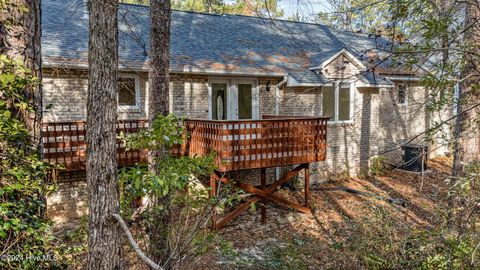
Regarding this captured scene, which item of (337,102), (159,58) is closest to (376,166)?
(337,102)

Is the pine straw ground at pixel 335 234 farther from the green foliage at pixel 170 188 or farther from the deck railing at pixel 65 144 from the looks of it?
the deck railing at pixel 65 144

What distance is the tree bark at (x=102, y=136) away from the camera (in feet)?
10.4

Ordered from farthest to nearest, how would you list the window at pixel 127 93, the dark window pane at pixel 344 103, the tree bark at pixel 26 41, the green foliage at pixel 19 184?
the dark window pane at pixel 344 103 → the window at pixel 127 93 → the tree bark at pixel 26 41 → the green foliage at pixel 19 184

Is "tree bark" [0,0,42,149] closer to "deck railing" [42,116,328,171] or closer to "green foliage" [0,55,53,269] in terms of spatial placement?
"green foliage" [0,55,53,269]

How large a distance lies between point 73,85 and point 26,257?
6.18m

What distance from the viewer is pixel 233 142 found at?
7.86 meters

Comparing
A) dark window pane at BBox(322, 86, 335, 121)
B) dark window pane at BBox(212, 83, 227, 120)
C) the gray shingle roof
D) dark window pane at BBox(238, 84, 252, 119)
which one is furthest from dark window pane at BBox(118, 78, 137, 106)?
dark window pane at BBox(322, 86, 335, 121)

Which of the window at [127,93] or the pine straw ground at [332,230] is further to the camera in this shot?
the window at [127,93]

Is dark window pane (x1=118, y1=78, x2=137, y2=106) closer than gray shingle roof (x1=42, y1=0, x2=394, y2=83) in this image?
No

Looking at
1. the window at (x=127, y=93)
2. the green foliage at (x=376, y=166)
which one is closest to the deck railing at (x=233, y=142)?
the window at (x=127, y=93)

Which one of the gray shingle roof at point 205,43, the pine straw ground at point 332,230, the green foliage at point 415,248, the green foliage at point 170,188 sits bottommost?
the pine straw ground at point 332,230

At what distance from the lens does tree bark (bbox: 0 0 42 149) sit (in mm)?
3475

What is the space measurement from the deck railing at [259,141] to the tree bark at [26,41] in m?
4.07

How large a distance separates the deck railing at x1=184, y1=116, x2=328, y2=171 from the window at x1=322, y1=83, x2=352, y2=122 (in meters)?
3.31
